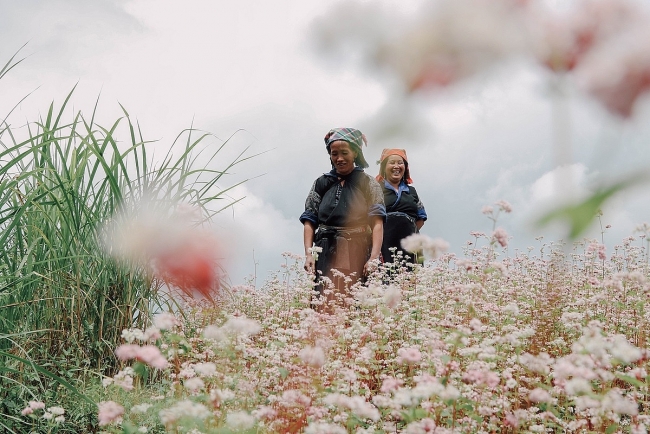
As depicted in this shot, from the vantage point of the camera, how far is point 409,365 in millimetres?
2924

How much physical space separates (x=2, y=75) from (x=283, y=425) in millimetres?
1865

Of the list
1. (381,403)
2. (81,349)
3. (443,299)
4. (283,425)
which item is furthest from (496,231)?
(443,299)

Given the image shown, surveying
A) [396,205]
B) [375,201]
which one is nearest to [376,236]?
[375,201]

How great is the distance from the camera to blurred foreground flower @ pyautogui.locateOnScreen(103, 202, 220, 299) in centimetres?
182

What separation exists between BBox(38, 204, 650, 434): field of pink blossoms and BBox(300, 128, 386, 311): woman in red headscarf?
0.57ft

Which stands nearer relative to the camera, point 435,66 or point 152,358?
point 435,66

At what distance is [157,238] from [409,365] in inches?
54.2

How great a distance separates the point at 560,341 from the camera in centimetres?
305

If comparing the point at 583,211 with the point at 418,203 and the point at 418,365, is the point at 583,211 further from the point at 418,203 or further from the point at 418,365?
the point at 418,203

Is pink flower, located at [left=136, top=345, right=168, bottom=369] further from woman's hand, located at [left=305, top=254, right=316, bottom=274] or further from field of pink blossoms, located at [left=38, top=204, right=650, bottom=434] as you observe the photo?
woman's hand, located at [left=305, top=254, right=316, bottom=274]

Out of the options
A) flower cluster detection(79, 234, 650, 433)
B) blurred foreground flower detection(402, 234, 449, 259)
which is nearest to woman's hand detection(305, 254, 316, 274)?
flower cluster detection(79, 234, 650, 433)

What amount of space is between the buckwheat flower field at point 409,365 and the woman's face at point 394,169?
832mm

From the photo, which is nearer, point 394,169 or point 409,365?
point 409,365

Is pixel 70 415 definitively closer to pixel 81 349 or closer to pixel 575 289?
pixel 81 349
